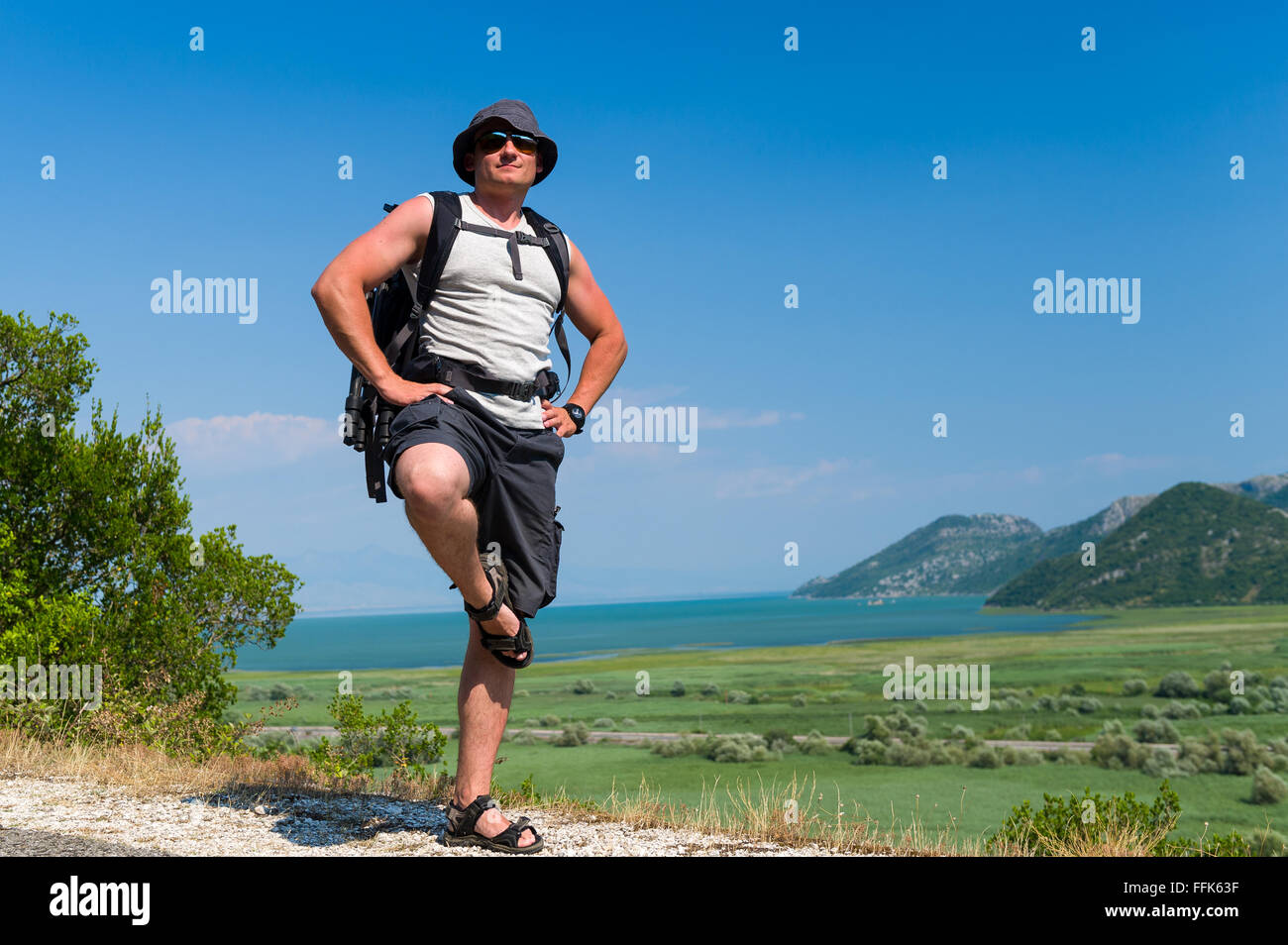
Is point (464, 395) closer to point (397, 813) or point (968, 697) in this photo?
point (397, 813)

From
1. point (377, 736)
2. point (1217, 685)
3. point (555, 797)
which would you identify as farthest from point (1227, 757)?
point (555, 797)

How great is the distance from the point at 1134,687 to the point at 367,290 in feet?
264

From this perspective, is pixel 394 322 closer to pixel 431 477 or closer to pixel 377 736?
pixel 431 477

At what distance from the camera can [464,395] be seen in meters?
3.05

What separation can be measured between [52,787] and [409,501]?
3533 millimetres

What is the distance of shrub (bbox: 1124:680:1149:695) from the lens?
6949 centimetres

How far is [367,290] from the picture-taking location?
3088 mm

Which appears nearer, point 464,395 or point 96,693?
point 464,395

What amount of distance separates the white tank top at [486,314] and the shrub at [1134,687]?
78.9 meters

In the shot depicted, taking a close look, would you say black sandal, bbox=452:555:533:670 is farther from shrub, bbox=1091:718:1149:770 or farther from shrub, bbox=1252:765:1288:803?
shrub, bbox=1091:718:1149:770

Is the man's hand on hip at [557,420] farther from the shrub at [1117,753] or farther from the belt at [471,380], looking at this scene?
the shrub at [1117,753]

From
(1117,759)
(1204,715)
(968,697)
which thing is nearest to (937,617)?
(968,697)

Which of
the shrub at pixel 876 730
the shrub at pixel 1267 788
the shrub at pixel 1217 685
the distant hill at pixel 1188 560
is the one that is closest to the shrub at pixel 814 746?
the shrub at pixel 876 730

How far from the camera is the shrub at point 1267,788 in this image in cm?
3678
